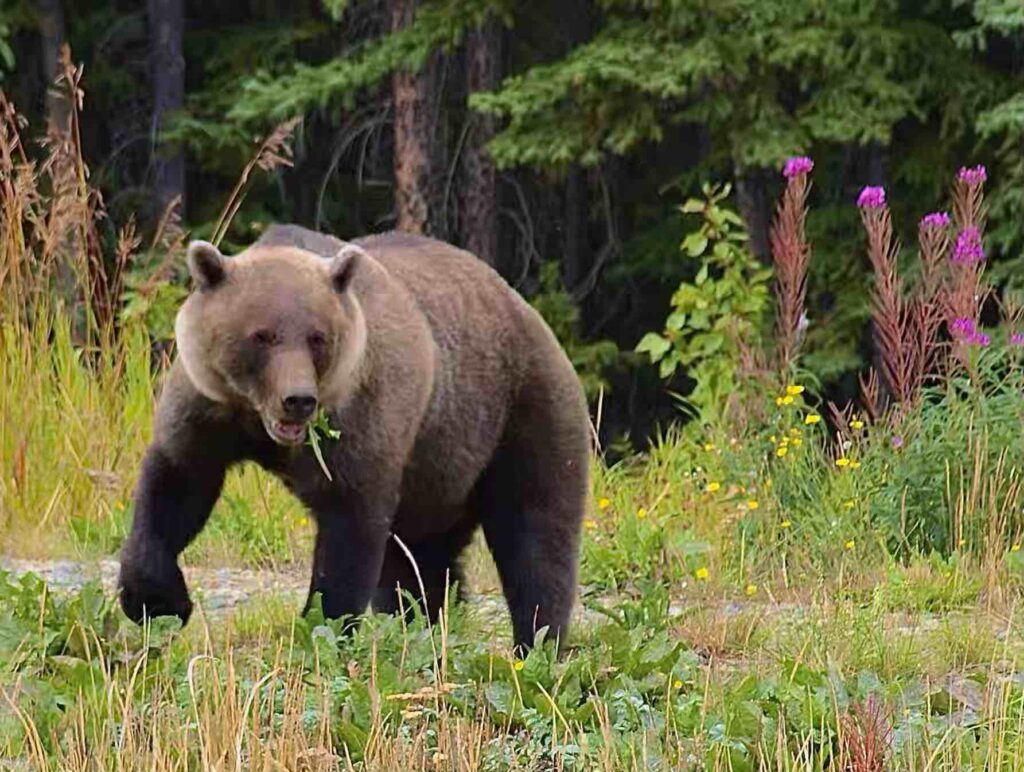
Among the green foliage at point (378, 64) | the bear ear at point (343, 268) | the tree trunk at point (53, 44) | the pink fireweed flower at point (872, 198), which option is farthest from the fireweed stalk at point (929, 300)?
the tree trunk at point (53, 44)

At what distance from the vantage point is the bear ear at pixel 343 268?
5.27 m

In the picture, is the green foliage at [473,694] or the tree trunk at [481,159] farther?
the tree trunk at [481,159]

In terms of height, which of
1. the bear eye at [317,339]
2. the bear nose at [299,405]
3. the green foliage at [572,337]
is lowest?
the green foliage at [572,337]

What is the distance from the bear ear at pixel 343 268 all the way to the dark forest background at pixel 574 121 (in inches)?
170

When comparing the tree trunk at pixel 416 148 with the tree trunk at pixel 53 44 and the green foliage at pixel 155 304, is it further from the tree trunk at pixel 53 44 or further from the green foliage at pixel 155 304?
the tree trunk at pixel 53 44

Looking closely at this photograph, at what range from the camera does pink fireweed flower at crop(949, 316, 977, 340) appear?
22.9 ft

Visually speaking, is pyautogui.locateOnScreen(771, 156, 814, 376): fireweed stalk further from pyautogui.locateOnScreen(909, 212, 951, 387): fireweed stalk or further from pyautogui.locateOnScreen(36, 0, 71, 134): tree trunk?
pyautogui.locateOnScreen(36, 0, 71, 134): tree trunk

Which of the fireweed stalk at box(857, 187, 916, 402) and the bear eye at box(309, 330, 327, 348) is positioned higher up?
the bear eye at box(309, 330, 327, 348)

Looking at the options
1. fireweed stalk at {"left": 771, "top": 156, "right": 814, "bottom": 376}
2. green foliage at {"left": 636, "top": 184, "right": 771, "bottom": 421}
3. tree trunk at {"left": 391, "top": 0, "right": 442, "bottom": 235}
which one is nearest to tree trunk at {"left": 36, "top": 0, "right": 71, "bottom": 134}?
tree trunk at {"left": 391, "top": 0, "right": 442, "bottom": 235}

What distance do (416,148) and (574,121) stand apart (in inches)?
76.2

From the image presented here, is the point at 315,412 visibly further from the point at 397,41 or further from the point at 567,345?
the point at 567,345

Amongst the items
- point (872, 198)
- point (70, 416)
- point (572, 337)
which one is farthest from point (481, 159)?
point (872, 198)

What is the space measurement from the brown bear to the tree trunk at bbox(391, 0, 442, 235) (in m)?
9.41

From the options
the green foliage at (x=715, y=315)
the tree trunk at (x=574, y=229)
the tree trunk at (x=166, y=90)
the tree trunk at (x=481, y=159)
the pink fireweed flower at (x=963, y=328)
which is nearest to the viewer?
the pink fireweed flower at (x=963, y=328)
